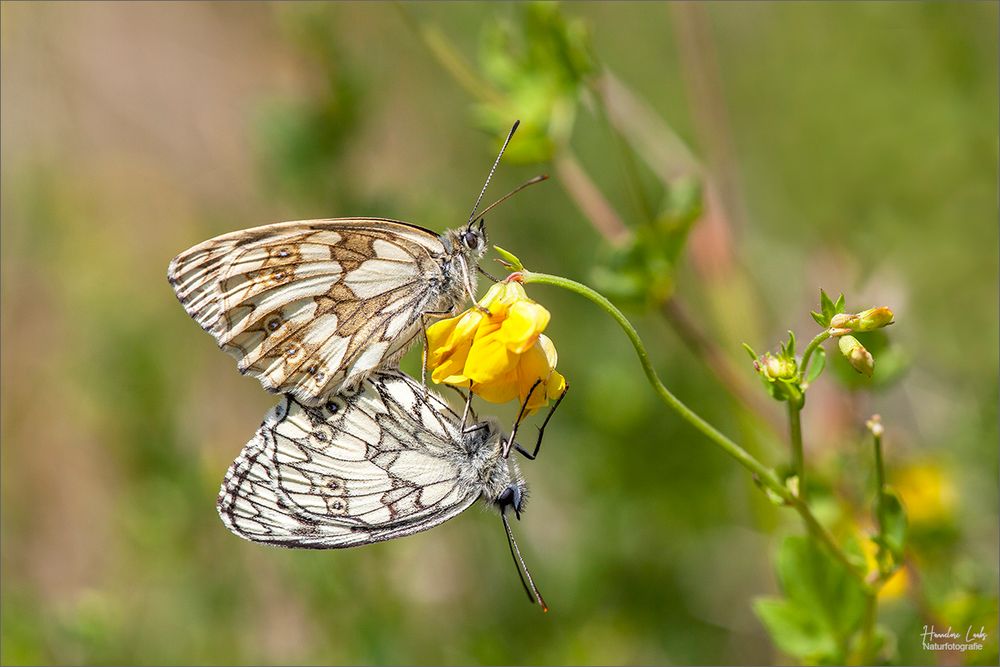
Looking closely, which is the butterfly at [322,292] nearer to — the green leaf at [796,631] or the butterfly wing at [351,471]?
the butterfly wing at [351,471]

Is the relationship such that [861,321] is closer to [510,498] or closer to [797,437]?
[797,437]

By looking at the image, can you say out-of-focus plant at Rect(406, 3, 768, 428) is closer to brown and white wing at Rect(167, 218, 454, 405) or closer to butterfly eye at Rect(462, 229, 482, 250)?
butterfly eye at Rect(462, 229, 482, 250)

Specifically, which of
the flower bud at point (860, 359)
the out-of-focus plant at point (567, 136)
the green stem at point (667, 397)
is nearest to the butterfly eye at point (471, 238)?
the out-of-focus plant at point (567, 136)

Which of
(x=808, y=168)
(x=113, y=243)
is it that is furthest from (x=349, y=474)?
(x=113, y=243)

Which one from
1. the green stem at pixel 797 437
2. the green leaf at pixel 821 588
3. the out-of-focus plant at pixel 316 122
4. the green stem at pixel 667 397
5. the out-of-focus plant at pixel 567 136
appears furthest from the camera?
the out-of-focus plant at pixel 316 122

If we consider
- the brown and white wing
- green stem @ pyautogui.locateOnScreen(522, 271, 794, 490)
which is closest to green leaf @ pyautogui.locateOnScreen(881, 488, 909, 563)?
green stem @ pyautogui.locateOnScreen(522, 271, 794, 490)

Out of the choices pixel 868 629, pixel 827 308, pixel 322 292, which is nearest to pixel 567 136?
pixel 322 292

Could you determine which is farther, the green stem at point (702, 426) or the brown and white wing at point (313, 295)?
the brown and white wing at point (313, 295)
